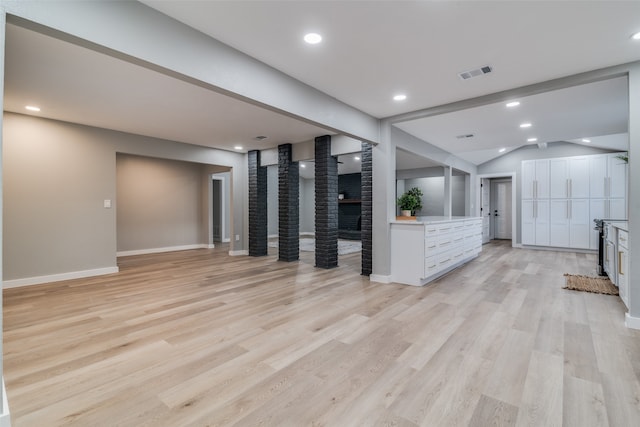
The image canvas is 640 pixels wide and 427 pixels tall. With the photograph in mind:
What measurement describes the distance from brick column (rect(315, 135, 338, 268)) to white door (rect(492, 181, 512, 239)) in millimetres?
7569

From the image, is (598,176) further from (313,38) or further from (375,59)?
(313,38)

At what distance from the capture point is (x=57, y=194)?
181 inches

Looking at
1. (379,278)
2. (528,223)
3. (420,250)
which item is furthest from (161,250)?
(528,223)

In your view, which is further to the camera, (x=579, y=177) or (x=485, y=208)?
(x=485, y=208)

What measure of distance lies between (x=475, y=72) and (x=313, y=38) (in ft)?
5.65

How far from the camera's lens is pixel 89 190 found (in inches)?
193

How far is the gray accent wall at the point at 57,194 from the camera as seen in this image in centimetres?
425

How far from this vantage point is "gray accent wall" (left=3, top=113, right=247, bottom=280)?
425 centimetres

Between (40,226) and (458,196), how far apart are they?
1057cm

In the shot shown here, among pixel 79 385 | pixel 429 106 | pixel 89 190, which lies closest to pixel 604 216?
pixel 429 106

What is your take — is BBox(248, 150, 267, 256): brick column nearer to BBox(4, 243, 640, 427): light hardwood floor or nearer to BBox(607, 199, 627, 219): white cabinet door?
BBox(4, 243, 640, 427): light hardwood floor

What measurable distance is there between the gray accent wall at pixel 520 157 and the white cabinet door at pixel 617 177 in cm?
38

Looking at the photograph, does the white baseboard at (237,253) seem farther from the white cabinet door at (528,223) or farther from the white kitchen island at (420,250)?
the white cabinet door at (528,223)

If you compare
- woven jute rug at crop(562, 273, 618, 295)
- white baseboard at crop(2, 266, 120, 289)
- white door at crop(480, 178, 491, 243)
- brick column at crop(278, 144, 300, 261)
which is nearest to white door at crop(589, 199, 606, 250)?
white door at crop(480, 178, 491, 243)
